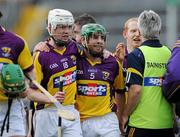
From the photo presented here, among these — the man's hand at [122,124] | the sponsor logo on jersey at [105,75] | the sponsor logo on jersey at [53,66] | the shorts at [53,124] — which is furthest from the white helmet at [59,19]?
the man's hand at [122,124]

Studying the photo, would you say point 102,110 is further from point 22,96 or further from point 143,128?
point 22,96

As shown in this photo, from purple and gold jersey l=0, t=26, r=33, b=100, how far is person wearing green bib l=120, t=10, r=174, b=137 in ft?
3.70

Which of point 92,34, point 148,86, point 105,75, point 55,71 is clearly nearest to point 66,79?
point 55,71

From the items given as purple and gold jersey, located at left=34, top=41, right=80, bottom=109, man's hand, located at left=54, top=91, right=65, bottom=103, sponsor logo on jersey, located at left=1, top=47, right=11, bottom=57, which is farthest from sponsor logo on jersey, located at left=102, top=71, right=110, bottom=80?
sponsor logo on jersey, located at left=1, top=47, right=11, bottom=57

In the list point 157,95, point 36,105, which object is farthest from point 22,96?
point 157,95

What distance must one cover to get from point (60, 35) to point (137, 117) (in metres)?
1.20

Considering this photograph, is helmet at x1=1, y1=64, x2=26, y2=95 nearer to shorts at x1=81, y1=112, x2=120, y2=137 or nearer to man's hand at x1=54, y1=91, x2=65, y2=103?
man's hand at x1=54, y1=91, x2=65, y2=103

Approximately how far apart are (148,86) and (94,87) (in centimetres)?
64

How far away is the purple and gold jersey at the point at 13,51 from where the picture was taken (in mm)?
6695

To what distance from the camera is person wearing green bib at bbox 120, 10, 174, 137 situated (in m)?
7.23

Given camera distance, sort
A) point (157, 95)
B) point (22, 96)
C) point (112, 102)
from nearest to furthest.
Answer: point (22, 96) < point (157, 95) < point (112, 102)

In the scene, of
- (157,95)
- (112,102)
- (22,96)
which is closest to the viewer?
(22,96)

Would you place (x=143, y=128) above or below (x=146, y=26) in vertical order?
below

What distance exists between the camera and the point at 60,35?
24.5 feet
